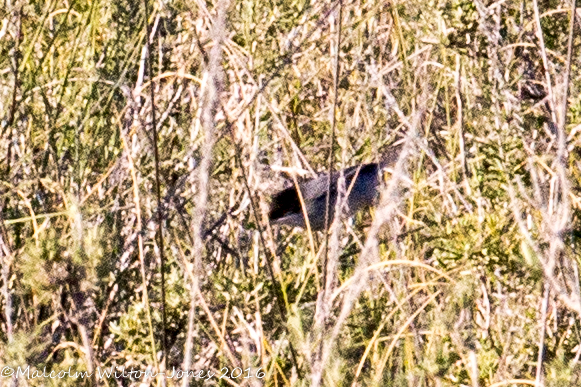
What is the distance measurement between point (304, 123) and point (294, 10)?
43cm

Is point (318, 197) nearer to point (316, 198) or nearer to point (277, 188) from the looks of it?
point (316, 198)

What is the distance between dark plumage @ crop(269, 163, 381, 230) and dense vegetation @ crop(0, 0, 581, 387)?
7 centimetres

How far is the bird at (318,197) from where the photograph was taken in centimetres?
303

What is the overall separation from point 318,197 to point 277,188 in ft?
0.59

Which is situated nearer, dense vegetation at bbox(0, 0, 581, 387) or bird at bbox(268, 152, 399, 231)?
dense vegetation at bbox(0, 0, 581, 387)

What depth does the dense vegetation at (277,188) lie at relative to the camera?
2.11m

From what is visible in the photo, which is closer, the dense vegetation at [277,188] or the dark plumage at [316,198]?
the dense vegetation at [277,188]

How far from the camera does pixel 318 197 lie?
10.4 ft

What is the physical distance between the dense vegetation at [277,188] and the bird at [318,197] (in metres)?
0.07

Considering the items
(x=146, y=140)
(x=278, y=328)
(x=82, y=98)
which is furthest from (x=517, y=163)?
(x=82, y=98)

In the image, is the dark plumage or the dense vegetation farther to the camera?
the dark plumage

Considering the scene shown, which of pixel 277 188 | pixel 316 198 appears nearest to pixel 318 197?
pixel 316 198

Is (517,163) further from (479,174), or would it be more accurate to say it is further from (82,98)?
(82,98)

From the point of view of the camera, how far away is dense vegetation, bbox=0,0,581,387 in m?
2.11
